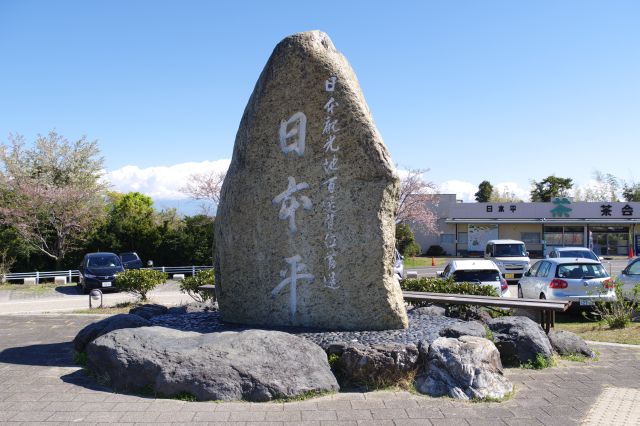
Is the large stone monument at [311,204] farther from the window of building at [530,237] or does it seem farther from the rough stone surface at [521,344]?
the window of building at [530,237]

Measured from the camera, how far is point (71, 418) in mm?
5156

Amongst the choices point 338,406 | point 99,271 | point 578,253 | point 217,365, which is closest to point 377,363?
point 338,406

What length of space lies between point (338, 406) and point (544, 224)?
3930 cm

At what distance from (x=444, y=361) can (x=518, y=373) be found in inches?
56.7

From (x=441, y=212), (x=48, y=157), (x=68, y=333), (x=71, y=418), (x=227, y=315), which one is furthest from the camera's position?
(x=441, y=212)

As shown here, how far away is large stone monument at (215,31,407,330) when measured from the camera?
292 inches

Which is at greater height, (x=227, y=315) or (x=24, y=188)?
(x=24, y=188)

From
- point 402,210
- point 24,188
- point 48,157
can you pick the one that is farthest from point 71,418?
point 402,210

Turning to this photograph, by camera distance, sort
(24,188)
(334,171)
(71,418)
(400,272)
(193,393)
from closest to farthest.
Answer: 1. (71,418)
2. (193,393)
3. (334,171)
4. (400,272)
5. (24,188)

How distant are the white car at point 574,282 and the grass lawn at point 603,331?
58 cm

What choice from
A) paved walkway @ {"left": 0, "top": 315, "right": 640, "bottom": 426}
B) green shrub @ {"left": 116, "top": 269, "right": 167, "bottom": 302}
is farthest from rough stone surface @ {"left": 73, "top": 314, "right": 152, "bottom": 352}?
green shrub @ {"left": 116, "top": 269, "right": 167, "bottom": 302}

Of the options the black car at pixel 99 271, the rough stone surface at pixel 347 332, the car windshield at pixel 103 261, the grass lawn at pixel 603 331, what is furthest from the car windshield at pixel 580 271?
the car windshield at pixel 103 261

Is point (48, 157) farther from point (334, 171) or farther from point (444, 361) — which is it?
point (444, 361)

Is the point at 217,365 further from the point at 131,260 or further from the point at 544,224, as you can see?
the point at 544,224
